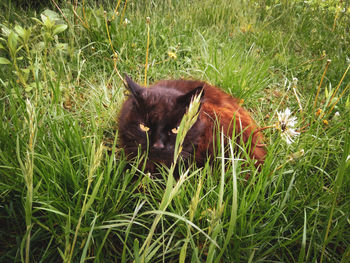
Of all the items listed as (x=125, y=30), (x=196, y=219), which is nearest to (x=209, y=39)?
(x=125, y=30)

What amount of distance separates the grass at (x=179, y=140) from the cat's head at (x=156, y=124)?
5.9 inches

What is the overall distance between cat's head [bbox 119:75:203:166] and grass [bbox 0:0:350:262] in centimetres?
15

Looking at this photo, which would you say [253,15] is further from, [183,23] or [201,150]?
[201,150]

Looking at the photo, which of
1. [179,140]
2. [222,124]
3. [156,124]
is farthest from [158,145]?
[179,140]

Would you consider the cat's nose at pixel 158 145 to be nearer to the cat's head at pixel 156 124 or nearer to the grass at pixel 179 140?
the cat's head at pixel 156 124

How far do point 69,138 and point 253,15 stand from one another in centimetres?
373

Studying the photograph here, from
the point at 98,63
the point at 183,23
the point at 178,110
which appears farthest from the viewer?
the point at 183,23

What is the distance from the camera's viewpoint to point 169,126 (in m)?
1.57

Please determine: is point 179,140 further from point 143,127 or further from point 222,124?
point 222,124

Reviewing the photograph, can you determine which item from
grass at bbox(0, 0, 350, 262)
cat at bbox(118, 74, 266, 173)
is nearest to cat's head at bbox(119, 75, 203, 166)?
cat at bbox(118, 74, 266, 173)

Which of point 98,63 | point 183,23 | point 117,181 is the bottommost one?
point 117,181

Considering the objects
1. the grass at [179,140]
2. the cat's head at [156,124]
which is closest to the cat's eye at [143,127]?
the cat's head at [156,124]

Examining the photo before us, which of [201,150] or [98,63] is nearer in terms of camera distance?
[201,150]

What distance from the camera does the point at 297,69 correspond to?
122 inches
